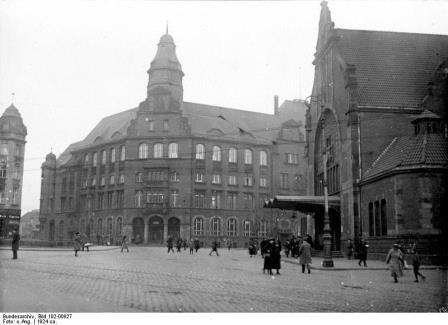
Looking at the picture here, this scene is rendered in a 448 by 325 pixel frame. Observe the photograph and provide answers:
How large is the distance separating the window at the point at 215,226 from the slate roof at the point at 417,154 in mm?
37978

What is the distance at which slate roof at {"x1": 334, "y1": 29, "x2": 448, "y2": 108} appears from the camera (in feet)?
122

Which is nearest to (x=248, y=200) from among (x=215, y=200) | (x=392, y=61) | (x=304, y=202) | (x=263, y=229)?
(x=263, y=229)

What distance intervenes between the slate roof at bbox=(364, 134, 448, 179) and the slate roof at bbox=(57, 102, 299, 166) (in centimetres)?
3653

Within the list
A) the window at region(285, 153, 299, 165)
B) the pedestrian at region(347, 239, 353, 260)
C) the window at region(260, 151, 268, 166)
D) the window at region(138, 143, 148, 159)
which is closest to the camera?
the pedestrian at region(347, 239, 353, 260)

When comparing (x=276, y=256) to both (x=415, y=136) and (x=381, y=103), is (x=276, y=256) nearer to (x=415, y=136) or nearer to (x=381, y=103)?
(x=415, y=136)

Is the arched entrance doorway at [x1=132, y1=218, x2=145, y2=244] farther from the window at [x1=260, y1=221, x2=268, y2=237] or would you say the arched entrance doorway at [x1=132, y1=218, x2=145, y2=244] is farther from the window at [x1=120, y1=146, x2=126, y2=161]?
the window at [x1=260, y1=221, x2=268, y2=237]

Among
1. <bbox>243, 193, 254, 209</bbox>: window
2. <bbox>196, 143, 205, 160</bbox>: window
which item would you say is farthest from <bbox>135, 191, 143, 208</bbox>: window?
<bbox>243, 193, 254, 209</bbox>: window

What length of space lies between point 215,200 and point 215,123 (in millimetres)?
12123

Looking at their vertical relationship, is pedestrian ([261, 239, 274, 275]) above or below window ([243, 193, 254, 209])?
below

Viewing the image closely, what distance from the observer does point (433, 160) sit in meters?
29.1

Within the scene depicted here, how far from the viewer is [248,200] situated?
72688 mm

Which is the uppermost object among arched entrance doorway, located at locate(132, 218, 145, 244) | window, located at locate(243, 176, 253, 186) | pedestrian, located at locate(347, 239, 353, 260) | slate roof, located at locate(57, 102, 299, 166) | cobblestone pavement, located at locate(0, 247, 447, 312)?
slate roof, located at locate(57, 102, 299, 166)

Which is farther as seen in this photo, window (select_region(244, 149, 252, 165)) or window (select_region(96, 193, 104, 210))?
window (select_region(96, 193, 104, 210))

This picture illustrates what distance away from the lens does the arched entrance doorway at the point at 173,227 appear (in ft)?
223
